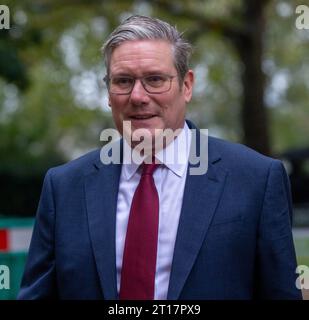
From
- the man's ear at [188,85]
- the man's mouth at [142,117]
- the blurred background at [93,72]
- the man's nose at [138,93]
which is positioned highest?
the blurred background at [93,72]

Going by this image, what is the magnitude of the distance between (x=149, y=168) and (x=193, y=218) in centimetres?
27

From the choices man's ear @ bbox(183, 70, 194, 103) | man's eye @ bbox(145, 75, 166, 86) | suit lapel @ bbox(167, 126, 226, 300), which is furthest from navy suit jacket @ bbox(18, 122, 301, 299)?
man's eye @ bbox(145, 75, 166, 86)

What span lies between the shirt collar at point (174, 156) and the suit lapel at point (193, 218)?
2.0 inches

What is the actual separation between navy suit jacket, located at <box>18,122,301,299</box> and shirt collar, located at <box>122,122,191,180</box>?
0.15 ft

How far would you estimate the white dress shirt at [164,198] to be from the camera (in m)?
3.16

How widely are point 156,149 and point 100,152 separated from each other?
0.83 feet

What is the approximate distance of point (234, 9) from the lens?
18578 mm

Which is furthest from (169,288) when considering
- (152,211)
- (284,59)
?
(284,59)

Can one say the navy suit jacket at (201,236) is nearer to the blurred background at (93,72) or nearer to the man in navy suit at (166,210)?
the man in navy suit at (166,210)

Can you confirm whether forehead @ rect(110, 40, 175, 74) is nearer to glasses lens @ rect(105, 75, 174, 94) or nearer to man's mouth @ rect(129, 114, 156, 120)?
glasses lens @ rect(105, 75, 174, 94)

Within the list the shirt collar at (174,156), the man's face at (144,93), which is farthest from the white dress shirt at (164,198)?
the man's face at (144,93)

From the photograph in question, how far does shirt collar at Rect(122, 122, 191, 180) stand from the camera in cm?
331

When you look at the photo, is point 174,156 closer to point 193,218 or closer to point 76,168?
point 193,218

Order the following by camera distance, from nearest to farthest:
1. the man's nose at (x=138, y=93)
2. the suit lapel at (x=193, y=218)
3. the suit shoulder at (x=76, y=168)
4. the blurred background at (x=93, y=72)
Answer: the suit lapel at (x=193, y=218), the man's nose at (x=138, y=93), the suit shoulder at (x=76, y=168), the blurred background at (x=93, y=72)
